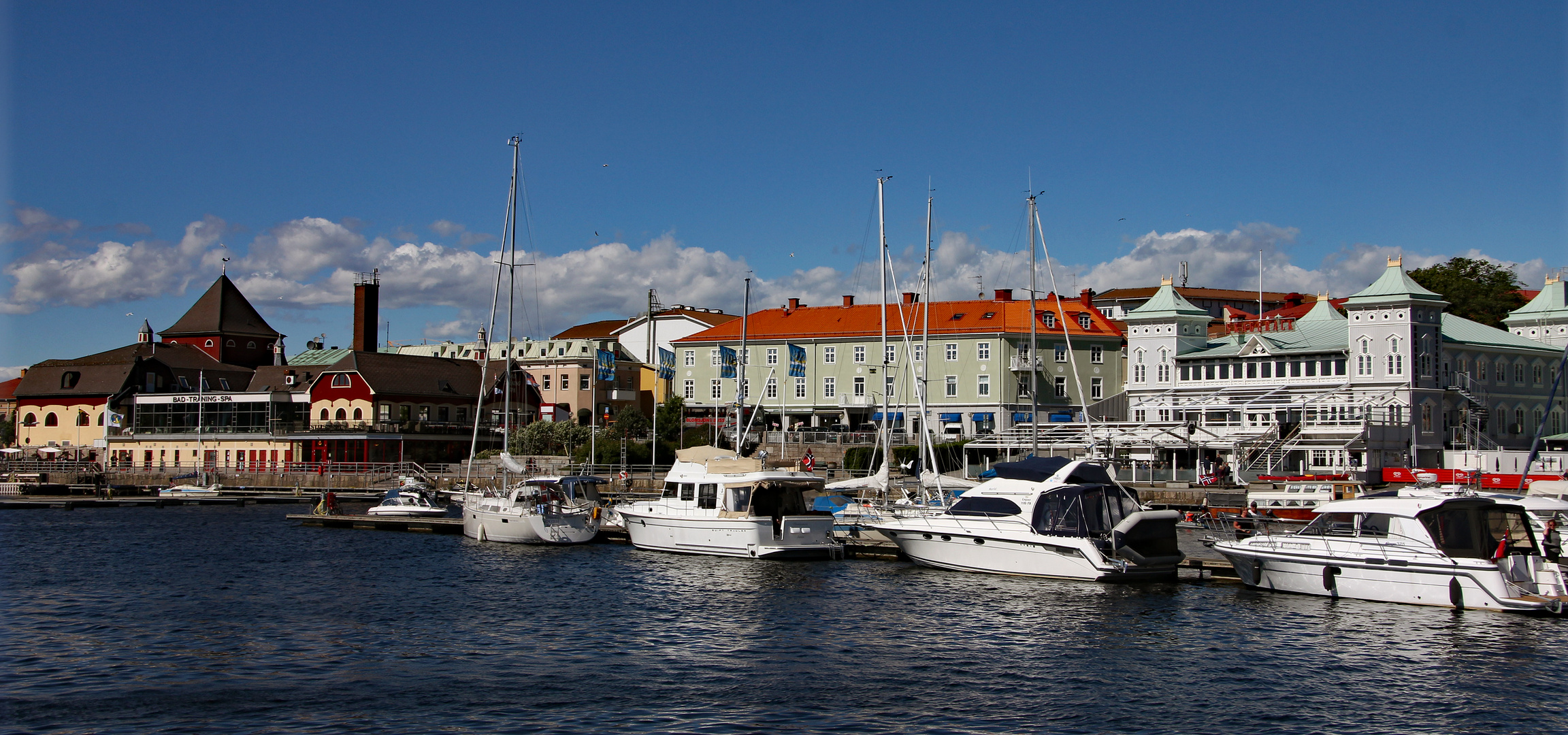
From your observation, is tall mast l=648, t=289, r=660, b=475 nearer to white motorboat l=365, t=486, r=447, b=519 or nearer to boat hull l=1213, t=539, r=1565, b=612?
white motorboat l=365, t=486, r=447, b=519

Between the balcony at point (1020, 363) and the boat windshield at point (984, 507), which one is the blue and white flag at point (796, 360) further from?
the boat windshield at point (984, 507)

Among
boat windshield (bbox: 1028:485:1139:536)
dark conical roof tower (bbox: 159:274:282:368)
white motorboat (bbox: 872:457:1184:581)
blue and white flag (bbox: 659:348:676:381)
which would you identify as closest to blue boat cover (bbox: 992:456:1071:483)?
white motorboat (bbox: 872:457:1184:581)

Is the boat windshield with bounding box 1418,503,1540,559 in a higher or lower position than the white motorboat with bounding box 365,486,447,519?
higher

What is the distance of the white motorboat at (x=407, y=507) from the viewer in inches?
2330

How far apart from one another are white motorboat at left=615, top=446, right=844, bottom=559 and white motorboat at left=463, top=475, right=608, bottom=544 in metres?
3.81

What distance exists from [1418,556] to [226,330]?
105 metres

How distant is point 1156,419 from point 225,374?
244 feet

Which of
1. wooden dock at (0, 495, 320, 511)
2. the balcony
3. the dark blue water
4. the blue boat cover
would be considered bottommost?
the dark blue water

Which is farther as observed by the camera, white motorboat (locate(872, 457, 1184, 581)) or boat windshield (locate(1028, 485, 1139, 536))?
boat windshield (locate(1028, 485, 1139, 536))

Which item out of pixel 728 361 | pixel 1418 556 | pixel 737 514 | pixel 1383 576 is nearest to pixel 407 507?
pixel 728 361

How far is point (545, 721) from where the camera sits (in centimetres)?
2084

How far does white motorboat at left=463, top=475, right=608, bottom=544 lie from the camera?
4700 cm

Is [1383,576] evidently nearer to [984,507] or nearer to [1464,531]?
[1464,531]

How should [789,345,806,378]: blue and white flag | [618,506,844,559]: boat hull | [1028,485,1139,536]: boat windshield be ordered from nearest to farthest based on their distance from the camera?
[1028,485,1139,536]: boat windshield → [618,506,844,559]: boat hull → [789,345,806,378]: blue and white flag
